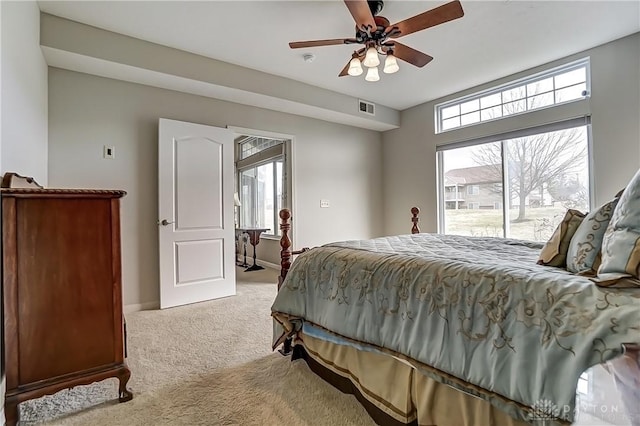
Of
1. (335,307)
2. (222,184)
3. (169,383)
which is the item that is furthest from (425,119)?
(169,383)

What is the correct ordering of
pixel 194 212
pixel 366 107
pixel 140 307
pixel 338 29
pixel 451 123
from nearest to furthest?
pixel 338 29 → pixel 140 307 → pixel 194 212 → pixel 451 123 → pixel 366 107

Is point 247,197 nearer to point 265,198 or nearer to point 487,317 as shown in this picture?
point 265,198

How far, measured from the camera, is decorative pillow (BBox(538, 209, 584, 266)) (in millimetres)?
1338

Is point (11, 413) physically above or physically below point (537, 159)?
below

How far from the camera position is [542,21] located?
8.96 ft

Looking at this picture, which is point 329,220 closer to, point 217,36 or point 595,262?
point 217,36

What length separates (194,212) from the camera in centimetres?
357

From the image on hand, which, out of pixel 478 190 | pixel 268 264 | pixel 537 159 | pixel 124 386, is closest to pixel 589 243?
pixel 124 386

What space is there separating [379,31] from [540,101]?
2.58 m

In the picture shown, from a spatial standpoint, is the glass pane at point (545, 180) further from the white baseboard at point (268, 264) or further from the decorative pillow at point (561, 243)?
the white baseboard at point (268, 264)

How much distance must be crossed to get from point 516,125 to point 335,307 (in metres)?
3.52

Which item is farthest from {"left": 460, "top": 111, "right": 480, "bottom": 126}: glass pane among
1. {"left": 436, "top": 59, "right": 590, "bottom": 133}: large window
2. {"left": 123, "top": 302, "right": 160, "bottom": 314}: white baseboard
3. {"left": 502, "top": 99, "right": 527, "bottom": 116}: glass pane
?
{"left": 123, "top": 302, "right": 160, "bottom": 314}: white baseboard

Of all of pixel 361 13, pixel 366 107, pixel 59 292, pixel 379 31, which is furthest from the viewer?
pixel 366 107

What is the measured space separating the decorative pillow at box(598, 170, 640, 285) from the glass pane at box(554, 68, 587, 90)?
10.4 ft
